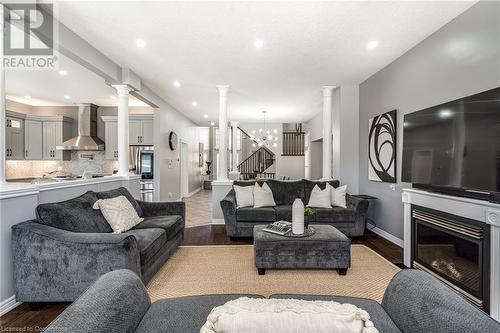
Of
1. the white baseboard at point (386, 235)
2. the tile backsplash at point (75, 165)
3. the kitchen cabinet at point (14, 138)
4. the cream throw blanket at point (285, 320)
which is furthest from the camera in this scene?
the tile backsplash at point (75, 165)

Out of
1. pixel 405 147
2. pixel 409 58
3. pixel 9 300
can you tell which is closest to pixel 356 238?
pixel 405 147

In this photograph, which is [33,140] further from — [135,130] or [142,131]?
[142,131]

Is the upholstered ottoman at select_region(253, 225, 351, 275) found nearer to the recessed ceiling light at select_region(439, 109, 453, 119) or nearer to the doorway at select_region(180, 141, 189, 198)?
the recessed ceiling light at select_region(439, 109, 453, 119)

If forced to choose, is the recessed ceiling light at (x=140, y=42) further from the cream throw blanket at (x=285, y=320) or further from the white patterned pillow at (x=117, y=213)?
the cream throw blanket at (x=285, y=320)

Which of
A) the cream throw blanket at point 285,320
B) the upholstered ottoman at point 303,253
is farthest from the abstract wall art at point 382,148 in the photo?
the cream throw blanket at point 285,320

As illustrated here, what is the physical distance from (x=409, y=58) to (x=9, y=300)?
17.5 ft

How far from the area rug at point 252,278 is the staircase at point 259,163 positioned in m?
6.85

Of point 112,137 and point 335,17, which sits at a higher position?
point 335,17

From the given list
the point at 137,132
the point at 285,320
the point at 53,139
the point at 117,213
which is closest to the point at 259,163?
the point at 137,132

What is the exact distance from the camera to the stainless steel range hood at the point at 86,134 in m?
6.36

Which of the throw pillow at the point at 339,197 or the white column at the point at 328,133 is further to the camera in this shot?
the white column at the point at 328,133

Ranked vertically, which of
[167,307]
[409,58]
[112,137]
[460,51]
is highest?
[409,58]

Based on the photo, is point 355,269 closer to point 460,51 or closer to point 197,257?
point 197,257

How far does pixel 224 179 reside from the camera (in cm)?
510
